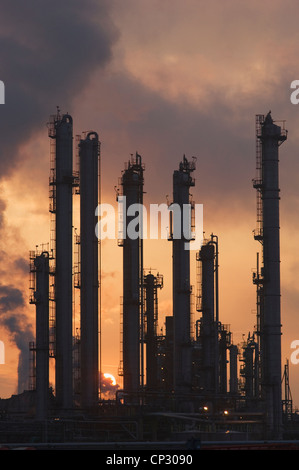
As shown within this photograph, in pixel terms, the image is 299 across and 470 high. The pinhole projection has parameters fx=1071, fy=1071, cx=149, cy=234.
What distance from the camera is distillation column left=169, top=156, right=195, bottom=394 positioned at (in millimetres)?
67438

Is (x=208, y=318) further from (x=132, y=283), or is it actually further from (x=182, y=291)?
(x=132, y=283)

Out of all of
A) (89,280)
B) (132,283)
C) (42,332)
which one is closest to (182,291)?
(132,283)

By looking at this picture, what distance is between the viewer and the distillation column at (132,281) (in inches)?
2522

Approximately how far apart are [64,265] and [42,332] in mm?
4386

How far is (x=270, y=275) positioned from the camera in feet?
199

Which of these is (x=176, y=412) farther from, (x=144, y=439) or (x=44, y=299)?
(x=44, y=299)

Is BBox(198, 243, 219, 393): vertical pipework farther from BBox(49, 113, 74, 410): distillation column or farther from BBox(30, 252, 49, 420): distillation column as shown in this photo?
BBox(30, 252, 49, 420): distillation column

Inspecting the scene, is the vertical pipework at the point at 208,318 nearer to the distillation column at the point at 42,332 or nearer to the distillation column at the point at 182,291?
the distillation column at the point at 182,291

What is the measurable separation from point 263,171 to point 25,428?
64.8 ft

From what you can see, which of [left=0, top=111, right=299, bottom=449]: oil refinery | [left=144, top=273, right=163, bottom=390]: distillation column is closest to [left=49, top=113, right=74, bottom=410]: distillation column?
[left=0, top=111, right=299, bottom=449]: oil refinery

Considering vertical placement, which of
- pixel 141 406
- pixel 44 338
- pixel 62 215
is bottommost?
pixel 141 406

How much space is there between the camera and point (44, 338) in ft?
191

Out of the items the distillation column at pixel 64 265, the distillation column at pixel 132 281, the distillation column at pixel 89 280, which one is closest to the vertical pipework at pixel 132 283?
the distillation column at pixel 132 281
